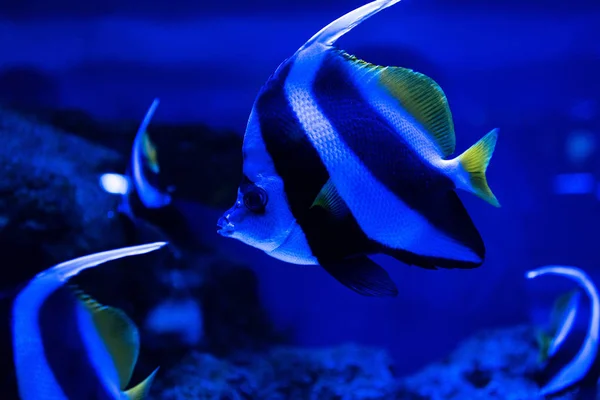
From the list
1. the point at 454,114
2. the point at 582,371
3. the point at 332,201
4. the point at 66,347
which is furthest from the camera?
the point at 454,114

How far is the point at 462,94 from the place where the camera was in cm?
254

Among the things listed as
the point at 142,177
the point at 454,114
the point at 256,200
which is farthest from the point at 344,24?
the point at 454,114

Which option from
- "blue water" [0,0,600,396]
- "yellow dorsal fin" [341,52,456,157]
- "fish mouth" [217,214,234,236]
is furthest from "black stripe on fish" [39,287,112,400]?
"blue water" [0,0,600,396]

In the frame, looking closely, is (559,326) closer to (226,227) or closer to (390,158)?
(390,158)

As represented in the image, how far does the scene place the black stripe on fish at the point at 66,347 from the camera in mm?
882

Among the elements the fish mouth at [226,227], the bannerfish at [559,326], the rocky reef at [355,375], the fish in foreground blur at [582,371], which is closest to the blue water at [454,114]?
the rocky reef at [355,375]

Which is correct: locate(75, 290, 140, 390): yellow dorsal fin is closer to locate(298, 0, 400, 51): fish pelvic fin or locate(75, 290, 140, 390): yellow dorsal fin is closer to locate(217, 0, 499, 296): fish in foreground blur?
locate(217, 0, 499, 296): fish in foreground blur

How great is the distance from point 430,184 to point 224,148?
1.83 metres

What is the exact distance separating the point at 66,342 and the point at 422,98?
2.50ft

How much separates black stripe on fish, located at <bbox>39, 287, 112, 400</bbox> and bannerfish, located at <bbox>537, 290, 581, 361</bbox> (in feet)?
5.39

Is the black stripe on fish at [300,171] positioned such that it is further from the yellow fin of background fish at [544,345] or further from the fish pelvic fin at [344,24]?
the yellow fin of background fish at [544,345]

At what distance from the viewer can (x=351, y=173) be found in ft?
1.95

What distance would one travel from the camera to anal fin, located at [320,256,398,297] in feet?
1.94

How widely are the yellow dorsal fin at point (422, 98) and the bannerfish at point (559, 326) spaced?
1559 mm
